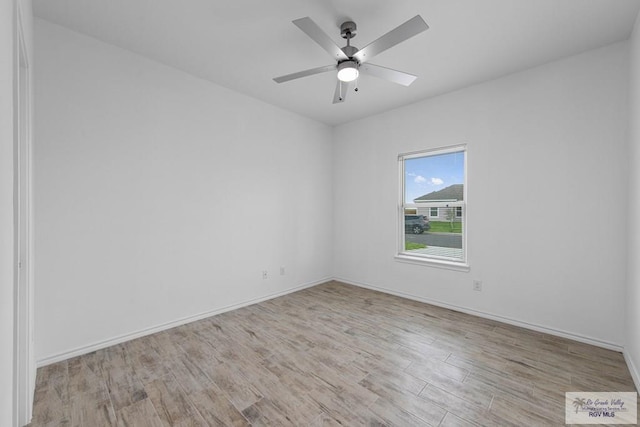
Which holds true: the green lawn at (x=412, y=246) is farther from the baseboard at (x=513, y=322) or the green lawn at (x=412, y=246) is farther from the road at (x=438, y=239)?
the baseboard at (x=513, y=322)

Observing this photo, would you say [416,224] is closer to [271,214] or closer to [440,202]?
[440,202]

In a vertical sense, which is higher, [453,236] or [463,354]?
[453,236]

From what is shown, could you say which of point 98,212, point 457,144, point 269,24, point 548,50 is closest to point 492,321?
point 457,144

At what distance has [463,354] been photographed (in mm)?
2443

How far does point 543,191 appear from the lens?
286 centimetres

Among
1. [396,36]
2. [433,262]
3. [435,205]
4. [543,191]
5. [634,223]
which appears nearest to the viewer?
[396,36]

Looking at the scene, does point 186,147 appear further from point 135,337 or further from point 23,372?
point 23,372

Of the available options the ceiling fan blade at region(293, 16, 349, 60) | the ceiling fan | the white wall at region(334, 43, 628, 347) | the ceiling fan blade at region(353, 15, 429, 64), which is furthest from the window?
the ceiling fan blade at region(293, 16, 349, 60)

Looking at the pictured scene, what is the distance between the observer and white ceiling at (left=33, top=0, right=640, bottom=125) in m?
2.08

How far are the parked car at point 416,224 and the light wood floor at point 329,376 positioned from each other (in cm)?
135

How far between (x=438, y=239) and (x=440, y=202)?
1.72ft

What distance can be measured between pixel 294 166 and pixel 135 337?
9.61 feet

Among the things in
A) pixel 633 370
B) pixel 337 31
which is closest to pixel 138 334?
pixel 337 31

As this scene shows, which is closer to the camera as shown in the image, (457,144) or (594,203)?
(594,203)
